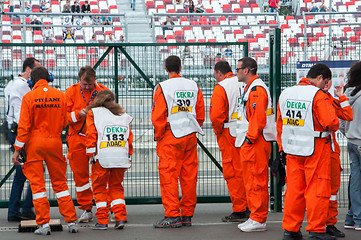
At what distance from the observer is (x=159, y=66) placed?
8.48 metres

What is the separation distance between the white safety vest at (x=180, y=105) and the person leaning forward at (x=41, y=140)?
51.9 inches

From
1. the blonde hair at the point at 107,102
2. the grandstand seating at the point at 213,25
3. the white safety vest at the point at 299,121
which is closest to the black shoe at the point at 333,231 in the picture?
the white safety vest at the point at 299,121

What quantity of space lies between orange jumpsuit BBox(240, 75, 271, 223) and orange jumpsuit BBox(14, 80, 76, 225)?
226 centimetres

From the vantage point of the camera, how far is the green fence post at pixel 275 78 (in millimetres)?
8289

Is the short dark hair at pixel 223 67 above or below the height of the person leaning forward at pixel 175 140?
above

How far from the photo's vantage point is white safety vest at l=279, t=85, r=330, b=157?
20.5ft

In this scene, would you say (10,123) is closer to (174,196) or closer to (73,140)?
(73,140)

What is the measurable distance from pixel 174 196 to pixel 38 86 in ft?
7.04

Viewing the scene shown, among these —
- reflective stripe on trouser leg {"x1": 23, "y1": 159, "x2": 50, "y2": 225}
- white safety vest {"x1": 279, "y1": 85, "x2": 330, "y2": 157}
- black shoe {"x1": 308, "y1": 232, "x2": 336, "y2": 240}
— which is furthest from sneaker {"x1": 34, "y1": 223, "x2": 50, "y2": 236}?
black shoe {"x1": 308, "y1": 232, "x2": 336, "y2": 240}

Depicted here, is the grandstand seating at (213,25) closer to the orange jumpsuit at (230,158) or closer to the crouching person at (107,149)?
the orange jumpsuit at (230,158)

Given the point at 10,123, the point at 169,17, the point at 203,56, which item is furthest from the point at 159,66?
the point at 169,17

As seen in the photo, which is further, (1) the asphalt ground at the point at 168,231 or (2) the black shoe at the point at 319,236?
(1) the asphalt ground at the point at 168,231

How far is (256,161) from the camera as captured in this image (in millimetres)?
6953

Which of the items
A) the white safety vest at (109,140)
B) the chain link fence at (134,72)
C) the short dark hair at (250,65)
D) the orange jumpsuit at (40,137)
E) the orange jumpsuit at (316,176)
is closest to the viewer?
the orange jumpsuit at (316,176)
